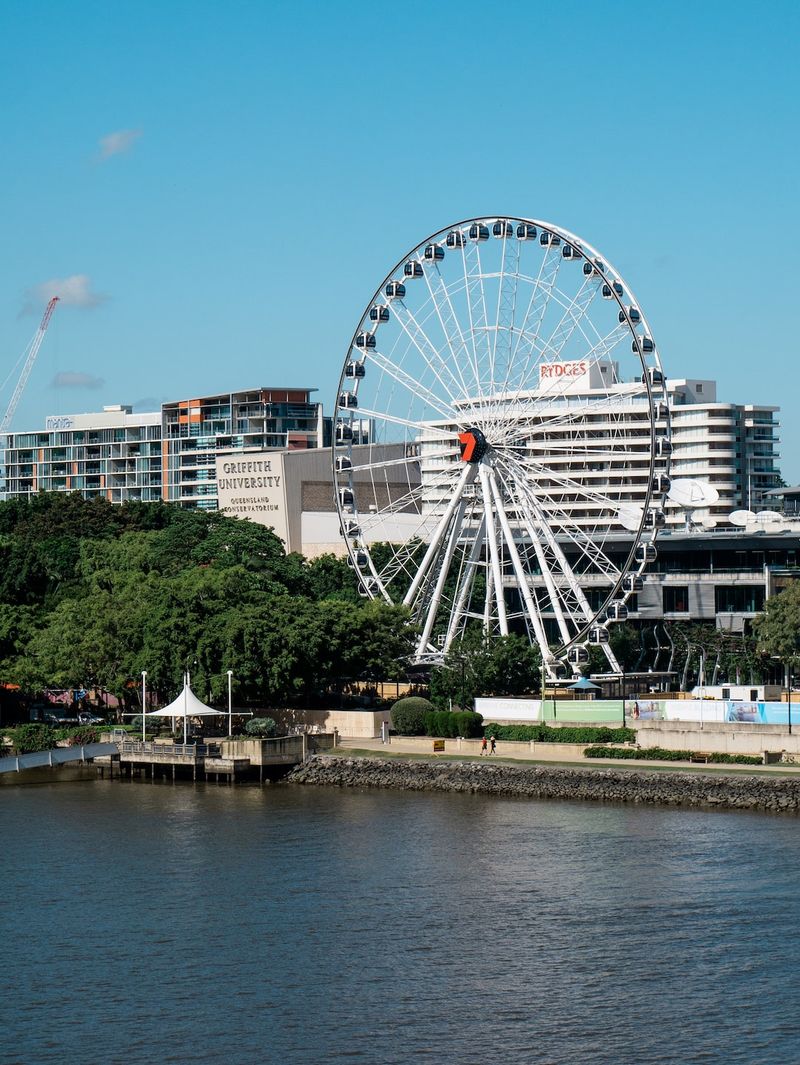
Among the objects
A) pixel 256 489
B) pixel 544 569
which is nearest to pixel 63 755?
pixel 544 569

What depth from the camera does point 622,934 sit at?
5291 cm

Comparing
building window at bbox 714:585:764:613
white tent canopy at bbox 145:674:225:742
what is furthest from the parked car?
building window at bbox 714:585:764:613

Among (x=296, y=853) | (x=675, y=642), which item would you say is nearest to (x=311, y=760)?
(x=296, y=853)

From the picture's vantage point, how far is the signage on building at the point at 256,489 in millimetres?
168375

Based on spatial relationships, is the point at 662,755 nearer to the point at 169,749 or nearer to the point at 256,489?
the point at 169,749

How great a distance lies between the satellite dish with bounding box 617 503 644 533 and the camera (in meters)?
99.3

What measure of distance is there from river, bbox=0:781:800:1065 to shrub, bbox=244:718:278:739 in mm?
15385

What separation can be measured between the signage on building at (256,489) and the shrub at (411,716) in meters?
71.0

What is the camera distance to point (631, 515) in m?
108

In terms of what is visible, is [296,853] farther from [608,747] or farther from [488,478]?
[488,478]

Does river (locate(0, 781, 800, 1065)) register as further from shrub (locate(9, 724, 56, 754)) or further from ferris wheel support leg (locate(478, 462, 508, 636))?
ferris wheel support leg (locate(478, 462, 508, 636))

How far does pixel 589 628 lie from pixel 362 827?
89.1 ft

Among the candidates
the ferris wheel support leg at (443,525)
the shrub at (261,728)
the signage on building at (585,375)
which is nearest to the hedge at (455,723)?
the shrub at (261,728)

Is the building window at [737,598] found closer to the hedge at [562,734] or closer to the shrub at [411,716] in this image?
the shrub at [411,716]
